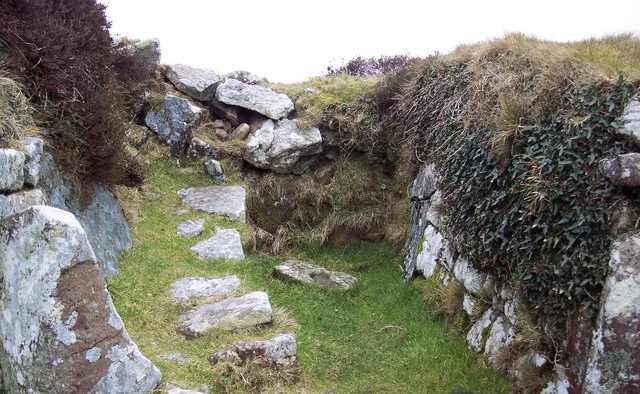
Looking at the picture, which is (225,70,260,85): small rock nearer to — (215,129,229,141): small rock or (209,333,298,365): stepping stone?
(215,129,229,141): small rock

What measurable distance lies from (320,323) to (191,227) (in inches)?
114

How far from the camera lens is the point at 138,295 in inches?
245

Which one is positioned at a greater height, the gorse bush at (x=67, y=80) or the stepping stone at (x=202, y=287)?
the gorse bush at (x=67, y=80)

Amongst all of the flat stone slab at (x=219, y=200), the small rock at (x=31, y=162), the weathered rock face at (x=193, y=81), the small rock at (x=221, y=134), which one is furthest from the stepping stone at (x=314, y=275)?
the weathered rock face at (x=193, y=81)

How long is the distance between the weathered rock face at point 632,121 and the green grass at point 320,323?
2681 millimetres

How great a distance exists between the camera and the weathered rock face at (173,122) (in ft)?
33.6

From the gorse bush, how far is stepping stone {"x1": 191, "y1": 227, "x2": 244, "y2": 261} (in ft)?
5.42

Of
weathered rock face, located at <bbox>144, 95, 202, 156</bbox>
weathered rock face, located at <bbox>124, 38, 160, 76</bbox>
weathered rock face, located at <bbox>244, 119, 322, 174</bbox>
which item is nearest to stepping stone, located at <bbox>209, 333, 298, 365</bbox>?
weathered rock face, located at <bbox>244, 119, 322, 174</bbox>

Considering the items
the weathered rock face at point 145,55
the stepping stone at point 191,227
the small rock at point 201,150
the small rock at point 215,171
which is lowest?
the stepping stone at point 191,227

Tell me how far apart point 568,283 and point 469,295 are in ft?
5.67

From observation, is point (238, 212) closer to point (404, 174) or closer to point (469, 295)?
point (404, 174)

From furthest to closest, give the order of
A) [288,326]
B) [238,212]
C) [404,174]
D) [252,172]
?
[252,172] < [404,174] < [238,212] < [288,326]

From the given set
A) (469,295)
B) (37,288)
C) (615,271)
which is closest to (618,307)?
(615,271)

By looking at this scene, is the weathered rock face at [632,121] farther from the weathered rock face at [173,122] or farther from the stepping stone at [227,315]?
the weathered rock face at [173,122]
